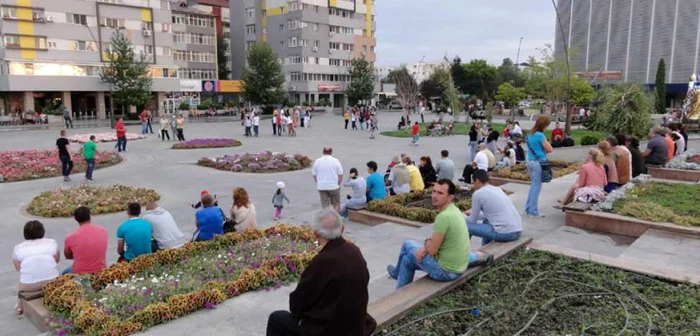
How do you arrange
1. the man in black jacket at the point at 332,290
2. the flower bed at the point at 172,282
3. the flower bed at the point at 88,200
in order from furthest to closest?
the flower bed at the point at 88,200, the flower bed at the point at 172,282, the man in black jacket at the point at 332,290

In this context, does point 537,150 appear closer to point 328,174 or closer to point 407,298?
point 328,174

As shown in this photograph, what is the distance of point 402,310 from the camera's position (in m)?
4.91

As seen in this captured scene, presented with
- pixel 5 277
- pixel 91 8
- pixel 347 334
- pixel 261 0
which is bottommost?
pixel 5 277

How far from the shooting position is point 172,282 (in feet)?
21.0

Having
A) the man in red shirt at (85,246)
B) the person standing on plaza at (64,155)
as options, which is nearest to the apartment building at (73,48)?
the person standing on plaza at (64,155)

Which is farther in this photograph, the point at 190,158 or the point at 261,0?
the point at 261,0

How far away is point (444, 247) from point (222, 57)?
8279 cm

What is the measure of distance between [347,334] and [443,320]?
1.55m

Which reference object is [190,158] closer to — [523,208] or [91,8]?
[523,208]

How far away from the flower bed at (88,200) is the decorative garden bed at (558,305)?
9961 millimetres

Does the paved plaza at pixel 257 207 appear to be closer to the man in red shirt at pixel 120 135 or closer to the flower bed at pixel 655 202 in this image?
the flower bed at pixel 655 202

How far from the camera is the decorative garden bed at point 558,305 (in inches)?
189

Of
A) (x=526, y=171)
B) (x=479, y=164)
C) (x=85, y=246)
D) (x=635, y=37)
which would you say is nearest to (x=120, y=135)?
(x=479, y=164)

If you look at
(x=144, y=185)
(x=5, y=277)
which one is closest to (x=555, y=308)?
(x=5, y=277)
